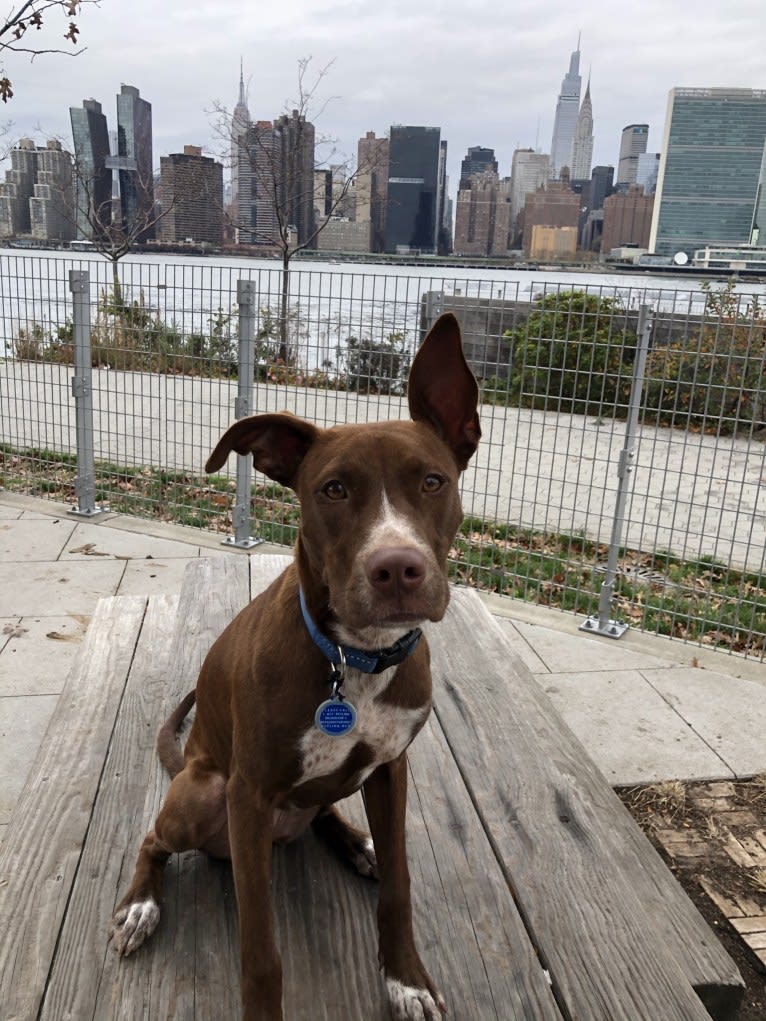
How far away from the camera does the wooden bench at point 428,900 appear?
5.35 feet

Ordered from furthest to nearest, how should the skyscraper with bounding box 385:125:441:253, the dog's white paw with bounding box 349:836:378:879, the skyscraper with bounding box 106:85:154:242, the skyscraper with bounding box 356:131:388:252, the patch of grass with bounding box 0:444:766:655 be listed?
the skyscraper with bounding box 106:85:154:242, the skyscraper with bounding box 385:125:441:253, the skyscraper with bounding box 356:131:388:252, the patch of grass with bounding box 0:444:766:655, the dog's white paw with bounding box 349:836:378:879

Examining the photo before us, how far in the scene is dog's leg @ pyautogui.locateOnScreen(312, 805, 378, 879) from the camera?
199 centimetres

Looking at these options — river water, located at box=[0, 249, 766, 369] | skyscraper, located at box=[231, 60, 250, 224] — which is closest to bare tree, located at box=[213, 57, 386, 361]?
skyscraper, located at box=[231, 60, 250, 224]

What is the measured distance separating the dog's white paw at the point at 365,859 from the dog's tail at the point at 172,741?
0.57 m

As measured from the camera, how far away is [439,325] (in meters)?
1.86

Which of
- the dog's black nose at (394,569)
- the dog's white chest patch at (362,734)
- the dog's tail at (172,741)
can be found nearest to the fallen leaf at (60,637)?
the dog's tail at (172,741)

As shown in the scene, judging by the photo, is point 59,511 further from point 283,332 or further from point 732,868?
point 732,868

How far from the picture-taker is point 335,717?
1662mm

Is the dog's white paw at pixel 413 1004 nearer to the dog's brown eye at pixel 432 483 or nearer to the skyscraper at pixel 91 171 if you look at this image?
the dog's brown eye at pixel 432 483

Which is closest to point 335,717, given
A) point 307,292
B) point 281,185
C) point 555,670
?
point 555,670

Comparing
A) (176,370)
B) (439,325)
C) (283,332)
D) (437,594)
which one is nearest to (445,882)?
(437,594)

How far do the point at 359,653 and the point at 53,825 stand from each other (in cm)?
103

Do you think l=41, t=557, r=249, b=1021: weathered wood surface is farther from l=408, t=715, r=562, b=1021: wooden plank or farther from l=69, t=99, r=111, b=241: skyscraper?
l=69, t=99, r=111, b=241: skyscraper

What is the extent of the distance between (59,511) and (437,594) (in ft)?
20.1
